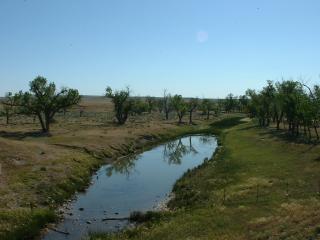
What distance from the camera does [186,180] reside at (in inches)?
1784

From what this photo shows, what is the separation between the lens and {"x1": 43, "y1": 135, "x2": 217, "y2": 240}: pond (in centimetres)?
3144

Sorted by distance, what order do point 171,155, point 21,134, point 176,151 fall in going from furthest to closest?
1. point 21,134
2. point 176,151
3. point 171,155

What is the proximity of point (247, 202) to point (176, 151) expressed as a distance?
145 ft

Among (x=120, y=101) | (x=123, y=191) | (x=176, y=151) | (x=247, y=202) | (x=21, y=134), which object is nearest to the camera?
(x=247, y=202)

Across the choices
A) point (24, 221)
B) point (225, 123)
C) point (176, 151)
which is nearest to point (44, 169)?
point (24, 221)

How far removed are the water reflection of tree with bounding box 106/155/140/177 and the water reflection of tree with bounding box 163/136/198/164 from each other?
595 centimetres

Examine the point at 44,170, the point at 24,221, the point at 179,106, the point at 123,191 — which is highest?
the point at 179,106

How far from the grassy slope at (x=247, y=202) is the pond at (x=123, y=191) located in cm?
271

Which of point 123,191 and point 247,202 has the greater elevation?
point 247,202

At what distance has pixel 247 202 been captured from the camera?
32531mm

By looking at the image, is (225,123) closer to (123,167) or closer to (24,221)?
(123,167)

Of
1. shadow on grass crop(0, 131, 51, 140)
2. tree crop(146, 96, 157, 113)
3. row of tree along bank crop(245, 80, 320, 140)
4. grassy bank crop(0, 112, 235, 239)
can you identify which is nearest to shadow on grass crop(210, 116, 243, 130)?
row of tree along bank crop(245, 80, 320, 140)

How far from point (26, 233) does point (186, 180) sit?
2062cm

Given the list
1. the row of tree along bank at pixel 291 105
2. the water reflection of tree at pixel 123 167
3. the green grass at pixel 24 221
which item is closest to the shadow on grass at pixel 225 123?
the row of tree along bank at pixel 291 105
